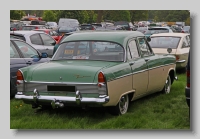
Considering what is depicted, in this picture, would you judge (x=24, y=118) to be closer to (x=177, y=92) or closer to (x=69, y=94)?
(x=69, y=94)

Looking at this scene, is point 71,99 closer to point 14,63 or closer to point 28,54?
point 14,63

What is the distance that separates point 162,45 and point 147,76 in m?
5.27

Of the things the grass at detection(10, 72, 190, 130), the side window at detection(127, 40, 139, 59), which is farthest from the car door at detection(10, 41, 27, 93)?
the side window at detection(127, 40, 139, 59)

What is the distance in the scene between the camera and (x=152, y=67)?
328 inches

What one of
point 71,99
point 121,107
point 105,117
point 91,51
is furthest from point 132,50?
point 71,99

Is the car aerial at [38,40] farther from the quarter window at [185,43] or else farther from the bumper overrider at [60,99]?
the bumper overrider at [60,99]

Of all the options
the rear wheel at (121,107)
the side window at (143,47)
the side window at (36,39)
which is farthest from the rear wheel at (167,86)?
the side window at (36,39)

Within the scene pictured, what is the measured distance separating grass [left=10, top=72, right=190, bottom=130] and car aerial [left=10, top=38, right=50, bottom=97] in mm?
462

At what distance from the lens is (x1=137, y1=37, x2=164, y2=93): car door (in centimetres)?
823

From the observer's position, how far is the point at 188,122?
6918 mm

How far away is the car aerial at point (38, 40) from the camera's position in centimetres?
1325

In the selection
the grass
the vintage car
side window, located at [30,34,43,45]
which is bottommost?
the grass

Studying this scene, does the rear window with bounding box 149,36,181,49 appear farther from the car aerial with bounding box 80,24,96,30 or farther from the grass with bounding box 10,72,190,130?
the car aerial with bounding box 80,24,96,30

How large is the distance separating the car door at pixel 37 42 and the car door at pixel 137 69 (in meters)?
6.16
